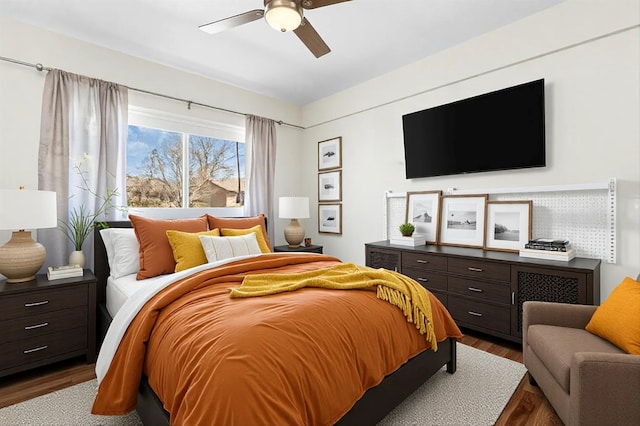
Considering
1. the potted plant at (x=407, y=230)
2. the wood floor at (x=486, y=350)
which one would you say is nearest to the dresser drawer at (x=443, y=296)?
the wood floor at (x=486, y=350)

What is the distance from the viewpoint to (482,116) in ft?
10.1

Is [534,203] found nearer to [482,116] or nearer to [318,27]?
[482,116]

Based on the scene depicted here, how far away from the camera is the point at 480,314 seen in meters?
2.72

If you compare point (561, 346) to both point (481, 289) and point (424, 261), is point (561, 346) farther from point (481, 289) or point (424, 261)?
point (424, 261)

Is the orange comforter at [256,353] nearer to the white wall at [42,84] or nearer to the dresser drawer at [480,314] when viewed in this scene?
the dresser drawer at [480,314]

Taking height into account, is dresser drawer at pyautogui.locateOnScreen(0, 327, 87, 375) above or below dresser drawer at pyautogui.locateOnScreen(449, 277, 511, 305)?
below

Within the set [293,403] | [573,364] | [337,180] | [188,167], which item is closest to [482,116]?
[337,180]

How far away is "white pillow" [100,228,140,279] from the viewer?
104 inches

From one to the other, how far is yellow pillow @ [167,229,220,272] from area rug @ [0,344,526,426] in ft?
3.16

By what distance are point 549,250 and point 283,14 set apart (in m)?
2.54

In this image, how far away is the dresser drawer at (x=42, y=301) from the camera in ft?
7.11

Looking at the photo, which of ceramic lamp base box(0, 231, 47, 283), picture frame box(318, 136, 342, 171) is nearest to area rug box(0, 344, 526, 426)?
ceramic lamp base box(0, 231, 47, 283)

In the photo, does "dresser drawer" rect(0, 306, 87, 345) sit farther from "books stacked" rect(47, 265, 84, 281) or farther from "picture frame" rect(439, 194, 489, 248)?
"picture frame" rect(439, 194, 489, 248)

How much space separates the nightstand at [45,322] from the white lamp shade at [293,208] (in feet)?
7.18
